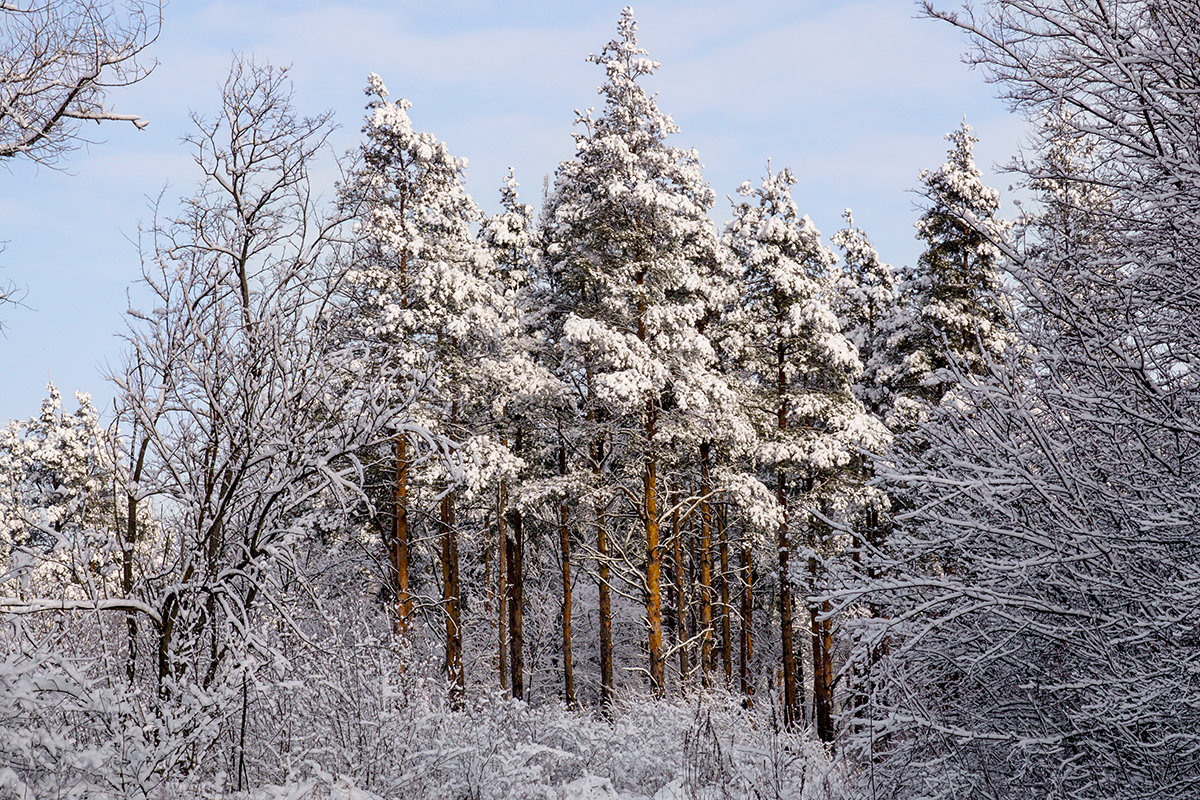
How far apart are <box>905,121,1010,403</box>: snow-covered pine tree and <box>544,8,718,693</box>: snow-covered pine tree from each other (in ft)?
19.2

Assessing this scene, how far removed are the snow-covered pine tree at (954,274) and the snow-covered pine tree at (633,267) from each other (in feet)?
19.2

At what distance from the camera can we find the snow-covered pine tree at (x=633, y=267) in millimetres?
16328

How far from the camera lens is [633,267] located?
1700 cm

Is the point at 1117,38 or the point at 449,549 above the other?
the point at 1117,38

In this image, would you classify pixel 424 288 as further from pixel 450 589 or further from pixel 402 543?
pixel 450 589

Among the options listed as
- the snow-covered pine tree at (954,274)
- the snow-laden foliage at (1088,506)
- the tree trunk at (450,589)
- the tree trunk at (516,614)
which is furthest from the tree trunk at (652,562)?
the snow-laden foliage at (1088,506)

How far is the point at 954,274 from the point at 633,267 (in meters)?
8.02

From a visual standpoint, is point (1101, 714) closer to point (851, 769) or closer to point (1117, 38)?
point (1117, 38)

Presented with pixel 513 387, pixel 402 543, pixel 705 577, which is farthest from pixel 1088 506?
pixel 705 577

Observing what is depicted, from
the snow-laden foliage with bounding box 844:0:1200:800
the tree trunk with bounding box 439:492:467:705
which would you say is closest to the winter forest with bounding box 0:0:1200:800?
the snow-laden foliage with bounding box 844:0:1200:800

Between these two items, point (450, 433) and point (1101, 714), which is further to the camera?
point (450, 433)

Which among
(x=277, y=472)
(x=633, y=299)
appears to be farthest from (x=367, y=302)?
(x=277, y=472)

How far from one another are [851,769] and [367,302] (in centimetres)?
1366

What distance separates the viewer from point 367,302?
59.6 ft
